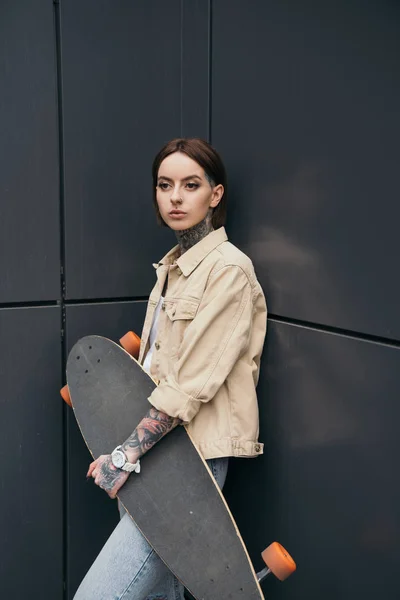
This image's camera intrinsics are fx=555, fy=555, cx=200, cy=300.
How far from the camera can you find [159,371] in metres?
1.99

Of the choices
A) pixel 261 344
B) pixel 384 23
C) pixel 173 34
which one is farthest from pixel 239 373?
pixel 173 34

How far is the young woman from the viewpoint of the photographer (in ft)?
5.77

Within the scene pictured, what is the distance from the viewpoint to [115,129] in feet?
8.04

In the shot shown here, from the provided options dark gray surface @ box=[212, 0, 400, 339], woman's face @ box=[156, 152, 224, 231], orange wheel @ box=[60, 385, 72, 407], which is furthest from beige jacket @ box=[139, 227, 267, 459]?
orange wheel @ box=[60, 385, 72, 407]

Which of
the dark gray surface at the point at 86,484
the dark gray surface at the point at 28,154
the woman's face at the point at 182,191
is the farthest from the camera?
the dark gray surface at the point at 86,484

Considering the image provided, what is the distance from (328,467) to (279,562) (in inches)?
13.8

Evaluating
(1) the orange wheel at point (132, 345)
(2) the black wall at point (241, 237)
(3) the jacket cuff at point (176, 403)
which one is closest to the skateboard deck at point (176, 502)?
(3) the jacket cuff at point (176, 403)

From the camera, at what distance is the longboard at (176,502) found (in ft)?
5.56

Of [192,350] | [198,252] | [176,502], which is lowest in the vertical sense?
[176,502]

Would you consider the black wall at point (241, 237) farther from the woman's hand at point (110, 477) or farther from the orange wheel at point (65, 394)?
the woman's hand at point (110, 477)

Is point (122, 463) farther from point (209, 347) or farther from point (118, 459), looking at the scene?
point (209, 347)

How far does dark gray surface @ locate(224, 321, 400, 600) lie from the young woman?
0.16m

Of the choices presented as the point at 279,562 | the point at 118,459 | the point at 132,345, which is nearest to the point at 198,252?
the point at 132,345

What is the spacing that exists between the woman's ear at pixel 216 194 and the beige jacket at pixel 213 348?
0.38ft
